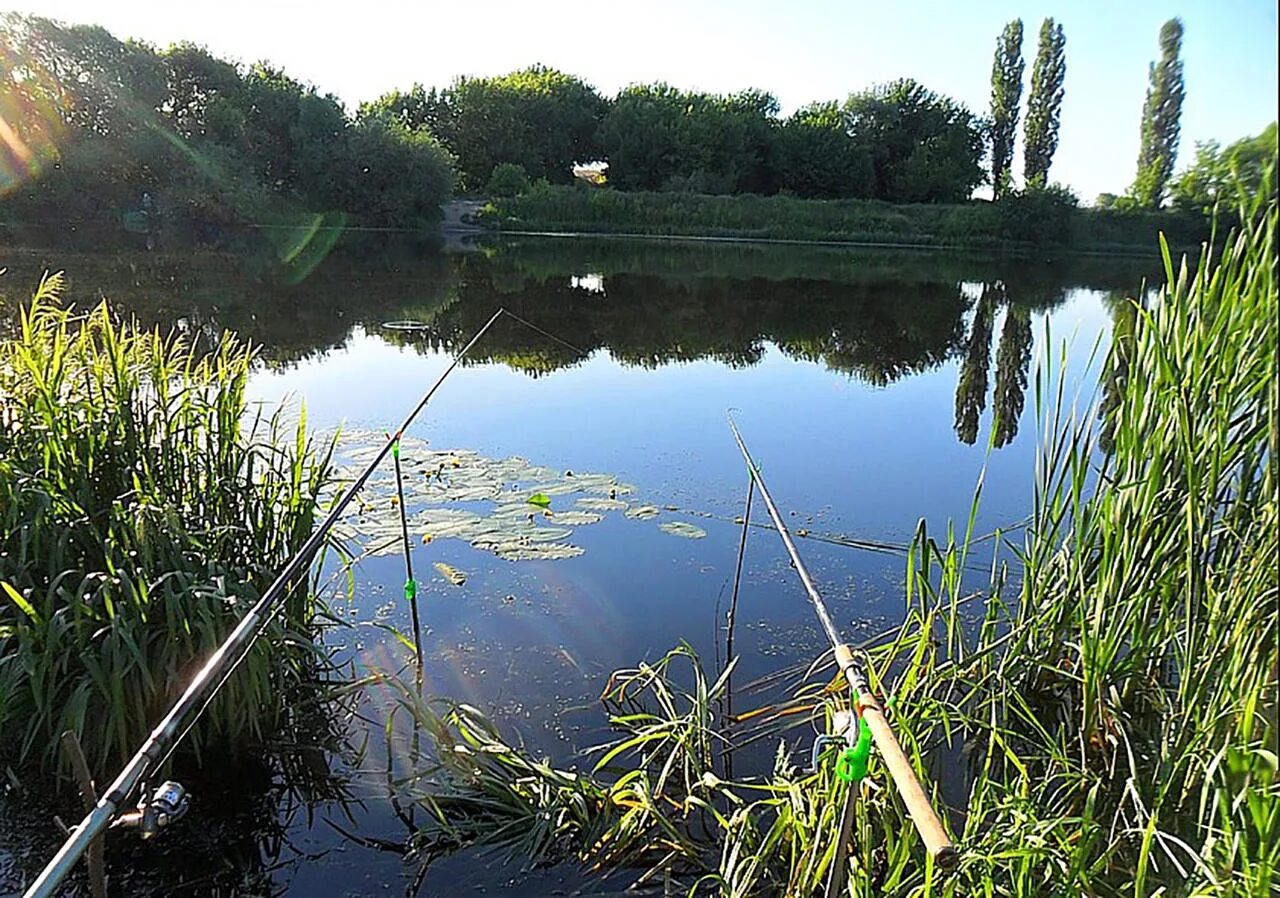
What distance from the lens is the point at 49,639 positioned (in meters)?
2.35

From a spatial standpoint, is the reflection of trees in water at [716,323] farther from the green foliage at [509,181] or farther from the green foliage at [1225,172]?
the green foliage at [509,181]

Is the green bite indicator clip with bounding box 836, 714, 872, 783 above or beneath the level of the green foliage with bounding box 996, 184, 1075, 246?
beneath

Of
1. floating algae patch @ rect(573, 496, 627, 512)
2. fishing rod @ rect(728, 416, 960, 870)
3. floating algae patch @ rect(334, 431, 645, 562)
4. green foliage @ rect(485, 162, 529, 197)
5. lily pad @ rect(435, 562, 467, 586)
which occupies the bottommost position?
lily pad @ rect(435, 562, 467, 586)

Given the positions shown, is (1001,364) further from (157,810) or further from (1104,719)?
(157,810)

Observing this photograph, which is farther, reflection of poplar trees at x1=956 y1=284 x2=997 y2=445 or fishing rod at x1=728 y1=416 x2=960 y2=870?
reflection of poplar trees at x1=956 y1=284 x2=997 y2=445

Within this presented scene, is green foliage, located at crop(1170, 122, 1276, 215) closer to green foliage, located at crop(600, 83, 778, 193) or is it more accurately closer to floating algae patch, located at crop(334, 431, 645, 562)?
floating algae patch, located at crop(334, 431, 645, 562)

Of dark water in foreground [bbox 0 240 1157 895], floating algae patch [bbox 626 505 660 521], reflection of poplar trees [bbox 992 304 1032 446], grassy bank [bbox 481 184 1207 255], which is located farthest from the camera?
grassy bank [bbox 481 184 1207 255]

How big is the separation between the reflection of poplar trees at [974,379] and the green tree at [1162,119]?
6236 millimetres

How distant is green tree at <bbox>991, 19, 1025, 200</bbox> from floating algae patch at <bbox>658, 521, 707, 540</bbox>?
759 inches

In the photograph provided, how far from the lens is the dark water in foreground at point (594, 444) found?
2697mm

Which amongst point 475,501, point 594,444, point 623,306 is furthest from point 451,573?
point 623,306

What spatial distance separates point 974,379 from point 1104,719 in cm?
862

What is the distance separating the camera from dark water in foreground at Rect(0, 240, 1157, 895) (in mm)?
2697

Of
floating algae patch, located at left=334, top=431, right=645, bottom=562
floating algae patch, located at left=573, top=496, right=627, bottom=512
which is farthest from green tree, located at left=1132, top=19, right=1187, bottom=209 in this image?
floating algae patch, located at left=573, top=496, right=627, bottom=512
